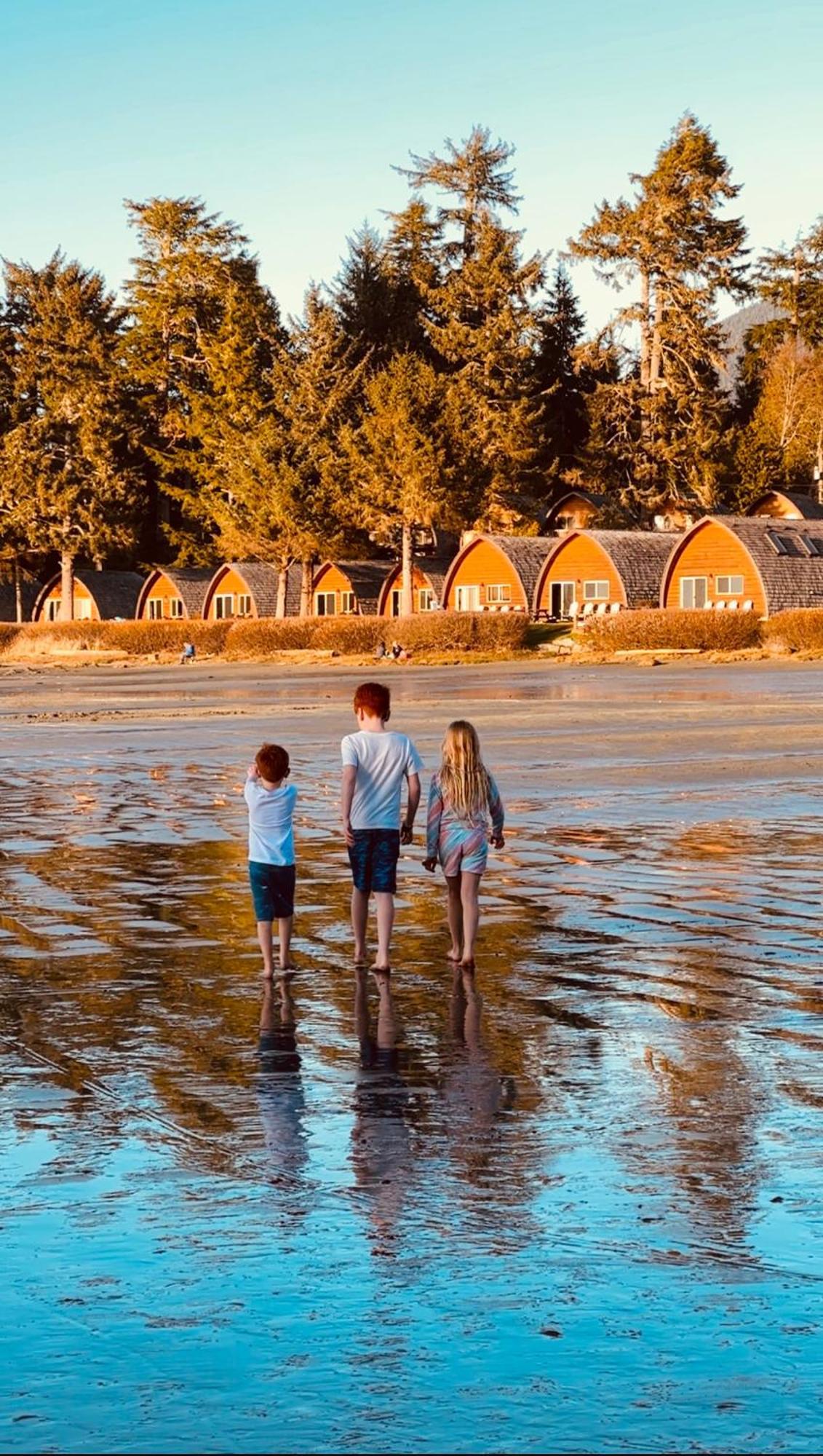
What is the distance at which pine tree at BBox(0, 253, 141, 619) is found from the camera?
109188 millimetres

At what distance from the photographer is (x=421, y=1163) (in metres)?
6.88

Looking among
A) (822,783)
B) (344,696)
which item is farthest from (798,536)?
(822,783)

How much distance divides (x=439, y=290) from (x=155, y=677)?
140ft

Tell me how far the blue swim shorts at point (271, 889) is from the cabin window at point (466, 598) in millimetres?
85908

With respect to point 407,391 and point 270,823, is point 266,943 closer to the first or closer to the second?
point 270,823

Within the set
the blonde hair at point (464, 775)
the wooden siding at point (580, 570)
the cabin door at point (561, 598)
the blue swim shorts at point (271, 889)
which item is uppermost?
the wooden siding at point (580, 570)

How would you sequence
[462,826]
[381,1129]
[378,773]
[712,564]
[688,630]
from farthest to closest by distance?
[712,564] → [688,630] → [462,826] → [378,773] → [381,1129]

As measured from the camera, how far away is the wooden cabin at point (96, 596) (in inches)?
4621

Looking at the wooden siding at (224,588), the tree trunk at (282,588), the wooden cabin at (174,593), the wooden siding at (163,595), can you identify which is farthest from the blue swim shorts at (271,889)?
the wooden siding at (163,595)

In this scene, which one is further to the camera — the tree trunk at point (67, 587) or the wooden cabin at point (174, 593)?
the tree trunk at point (67, 587)

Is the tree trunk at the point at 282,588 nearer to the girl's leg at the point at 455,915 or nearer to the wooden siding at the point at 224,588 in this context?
the wooden siding at the point at 224,588

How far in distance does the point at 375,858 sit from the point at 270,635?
236 ft

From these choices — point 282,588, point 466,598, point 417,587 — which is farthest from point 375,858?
point 417,587

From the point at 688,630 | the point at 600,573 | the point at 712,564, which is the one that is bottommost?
the point at 688,630
